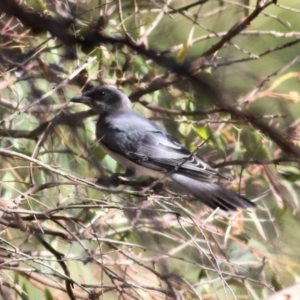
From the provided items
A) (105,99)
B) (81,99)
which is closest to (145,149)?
(105,99)

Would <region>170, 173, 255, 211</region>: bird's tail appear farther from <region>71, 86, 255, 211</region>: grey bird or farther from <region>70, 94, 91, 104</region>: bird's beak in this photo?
<region>70, 94, 91, 104</region>: bird's beak

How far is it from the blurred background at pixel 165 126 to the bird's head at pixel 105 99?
1.1 inches

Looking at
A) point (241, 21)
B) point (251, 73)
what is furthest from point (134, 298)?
point (251, 73)

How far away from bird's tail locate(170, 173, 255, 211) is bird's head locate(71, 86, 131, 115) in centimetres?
29

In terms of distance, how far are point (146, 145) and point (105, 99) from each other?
0.17 meters

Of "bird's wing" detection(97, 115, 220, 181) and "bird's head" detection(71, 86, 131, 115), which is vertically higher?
"bird's head" detection(71, 86, 131, 115)

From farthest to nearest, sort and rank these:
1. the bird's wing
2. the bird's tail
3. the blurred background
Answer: the bird's wing → the bird's tail → the blurred background

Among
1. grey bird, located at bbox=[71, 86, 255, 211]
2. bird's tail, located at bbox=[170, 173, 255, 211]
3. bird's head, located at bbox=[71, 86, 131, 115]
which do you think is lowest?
bird's tail, located at bbox=[170, 173, 255, 211]

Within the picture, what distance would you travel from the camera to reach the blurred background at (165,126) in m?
0.62

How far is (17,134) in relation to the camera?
4.61ft

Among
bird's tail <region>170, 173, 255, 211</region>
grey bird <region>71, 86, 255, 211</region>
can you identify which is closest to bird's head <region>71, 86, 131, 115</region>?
grey bird <region>71, 86, 255, 211</region>

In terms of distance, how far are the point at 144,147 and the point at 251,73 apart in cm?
114

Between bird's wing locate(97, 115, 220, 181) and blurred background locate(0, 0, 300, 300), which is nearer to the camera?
blurred background locate(0, 0, 300, 300)

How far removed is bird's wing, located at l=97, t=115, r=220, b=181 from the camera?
156 centimetres
